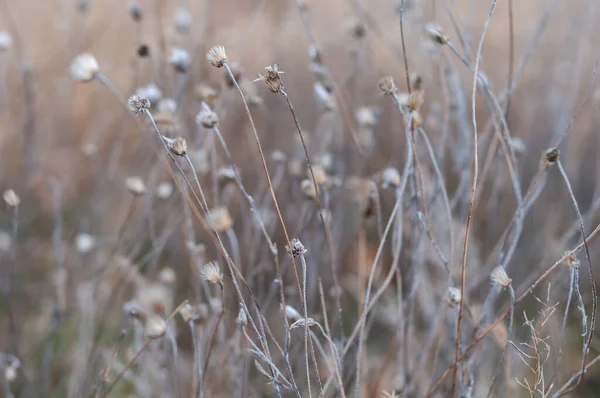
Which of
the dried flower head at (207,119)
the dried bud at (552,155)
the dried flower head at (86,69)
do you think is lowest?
the dried bud at (552,155)

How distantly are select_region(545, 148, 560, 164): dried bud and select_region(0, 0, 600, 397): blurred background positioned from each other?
0.04m

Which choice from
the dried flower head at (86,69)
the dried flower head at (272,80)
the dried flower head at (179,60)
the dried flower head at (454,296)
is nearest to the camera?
the dried flower head at (272,80)

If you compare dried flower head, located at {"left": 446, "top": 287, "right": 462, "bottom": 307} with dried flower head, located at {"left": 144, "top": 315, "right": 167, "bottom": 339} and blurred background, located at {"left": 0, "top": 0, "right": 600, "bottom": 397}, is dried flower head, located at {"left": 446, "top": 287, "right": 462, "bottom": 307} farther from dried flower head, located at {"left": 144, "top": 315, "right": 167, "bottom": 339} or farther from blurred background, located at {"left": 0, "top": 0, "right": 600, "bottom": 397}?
dried flower head, located at {"left": 144, "top": 315, "right": 167, "bottom": 339}

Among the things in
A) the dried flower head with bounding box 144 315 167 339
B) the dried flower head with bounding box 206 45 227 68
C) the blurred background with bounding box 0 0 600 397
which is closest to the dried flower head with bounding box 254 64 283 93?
the dried flower head with bounding box 206 45 227 68

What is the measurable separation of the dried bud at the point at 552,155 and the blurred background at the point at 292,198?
4 centimetres

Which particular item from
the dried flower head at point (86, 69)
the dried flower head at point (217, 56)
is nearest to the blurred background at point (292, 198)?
the dried flower head at point (86, 69)

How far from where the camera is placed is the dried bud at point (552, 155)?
2.41ft

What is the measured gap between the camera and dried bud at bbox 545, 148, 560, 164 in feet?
2.41

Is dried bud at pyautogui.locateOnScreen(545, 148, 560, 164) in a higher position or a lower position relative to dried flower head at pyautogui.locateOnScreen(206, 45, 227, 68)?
lower

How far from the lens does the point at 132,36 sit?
2.24 metres

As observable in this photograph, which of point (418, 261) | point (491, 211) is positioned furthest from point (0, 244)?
point (491, 211)

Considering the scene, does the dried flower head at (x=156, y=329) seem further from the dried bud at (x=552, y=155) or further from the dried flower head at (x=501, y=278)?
the dried bud at (x=552, y=155)

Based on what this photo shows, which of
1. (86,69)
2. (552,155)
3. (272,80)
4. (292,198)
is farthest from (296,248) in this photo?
(292,198)

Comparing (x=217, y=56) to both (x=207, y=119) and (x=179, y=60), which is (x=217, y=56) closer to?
(x=207, y=119)
